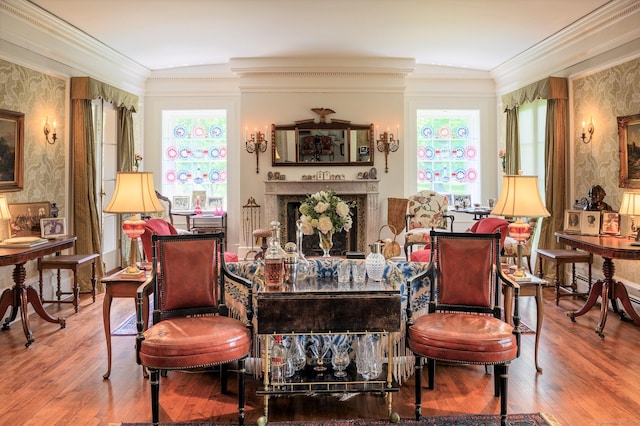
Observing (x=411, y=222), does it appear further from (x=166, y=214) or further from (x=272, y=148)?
(x=166, y=214)

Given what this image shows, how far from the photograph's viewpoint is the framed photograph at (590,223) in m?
5.05

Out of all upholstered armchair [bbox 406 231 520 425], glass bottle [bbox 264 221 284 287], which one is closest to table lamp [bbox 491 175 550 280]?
upholstered armchair [bbox 406 231 520 425]

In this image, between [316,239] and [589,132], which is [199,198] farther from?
[589,132]

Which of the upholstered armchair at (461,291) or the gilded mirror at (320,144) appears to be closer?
the upholstered armchair at (461,291)

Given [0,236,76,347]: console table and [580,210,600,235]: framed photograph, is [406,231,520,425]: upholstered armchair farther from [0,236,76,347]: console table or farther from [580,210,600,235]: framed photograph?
[0,236,76,347]: console table

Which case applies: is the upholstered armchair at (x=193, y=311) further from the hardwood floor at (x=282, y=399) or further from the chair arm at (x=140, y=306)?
the hardwood floor at (x=282, y=399)

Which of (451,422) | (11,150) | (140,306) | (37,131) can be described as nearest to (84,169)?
(37,131)

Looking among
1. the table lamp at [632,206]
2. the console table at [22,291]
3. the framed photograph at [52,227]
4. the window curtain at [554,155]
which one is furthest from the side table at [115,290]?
the window curtain at [554,155]

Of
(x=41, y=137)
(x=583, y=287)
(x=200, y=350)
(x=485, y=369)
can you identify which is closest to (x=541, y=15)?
(x=583, y=287)

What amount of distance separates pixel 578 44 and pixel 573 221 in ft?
6.76

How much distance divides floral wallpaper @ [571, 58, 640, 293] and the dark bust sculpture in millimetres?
118

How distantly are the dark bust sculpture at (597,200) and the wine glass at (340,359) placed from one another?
142 inches

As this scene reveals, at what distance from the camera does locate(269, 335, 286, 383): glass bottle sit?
9.59 feet

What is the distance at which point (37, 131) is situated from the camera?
5324 mm
